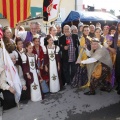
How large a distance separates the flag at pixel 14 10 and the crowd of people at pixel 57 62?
241mm

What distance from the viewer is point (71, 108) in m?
4.00

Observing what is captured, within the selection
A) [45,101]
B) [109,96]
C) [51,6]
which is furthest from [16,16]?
[109,96]

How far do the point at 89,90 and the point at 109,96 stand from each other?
0.50 meters

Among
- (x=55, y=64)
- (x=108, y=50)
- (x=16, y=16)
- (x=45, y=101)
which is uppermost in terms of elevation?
(x=16, y=16)

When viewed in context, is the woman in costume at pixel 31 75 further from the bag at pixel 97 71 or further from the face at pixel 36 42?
the bag at pixel 97 71

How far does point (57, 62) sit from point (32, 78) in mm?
738

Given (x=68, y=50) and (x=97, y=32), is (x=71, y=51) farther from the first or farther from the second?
(x=97, y=32)

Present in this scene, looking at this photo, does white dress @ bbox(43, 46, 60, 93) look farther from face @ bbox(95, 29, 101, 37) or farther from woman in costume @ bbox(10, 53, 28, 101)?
face @ bbox(95, 29, 101, 37)

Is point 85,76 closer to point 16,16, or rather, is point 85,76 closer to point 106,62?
point 106,62

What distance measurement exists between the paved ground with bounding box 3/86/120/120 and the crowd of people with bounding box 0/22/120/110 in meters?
0.21

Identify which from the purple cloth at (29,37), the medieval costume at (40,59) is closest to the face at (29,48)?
the medieval costume at (40,59)

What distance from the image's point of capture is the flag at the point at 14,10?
450cm

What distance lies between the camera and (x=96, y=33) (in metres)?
5.21

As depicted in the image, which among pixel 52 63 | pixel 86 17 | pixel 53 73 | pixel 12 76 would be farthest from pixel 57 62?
pixel 86 17
